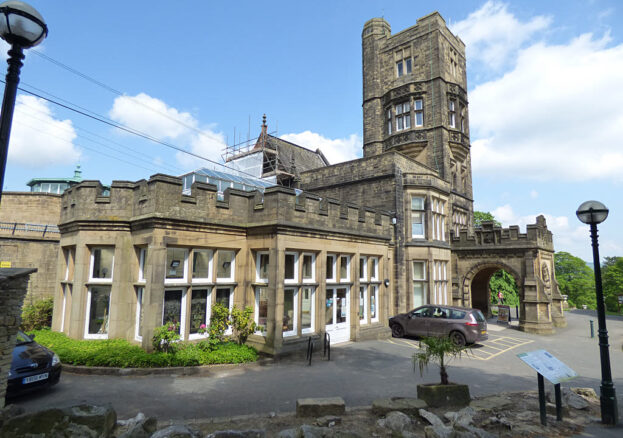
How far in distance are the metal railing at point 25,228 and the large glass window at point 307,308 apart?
12880 mm

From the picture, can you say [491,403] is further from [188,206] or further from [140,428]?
[188,206]

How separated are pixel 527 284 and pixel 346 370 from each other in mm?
14125

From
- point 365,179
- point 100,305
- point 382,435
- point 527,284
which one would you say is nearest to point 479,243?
point 527,284

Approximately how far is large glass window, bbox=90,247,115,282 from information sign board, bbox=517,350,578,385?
457 inches

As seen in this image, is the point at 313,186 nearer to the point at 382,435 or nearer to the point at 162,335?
the point at 162,335

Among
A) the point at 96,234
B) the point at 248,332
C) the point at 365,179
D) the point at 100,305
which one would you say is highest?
the point at 365,179

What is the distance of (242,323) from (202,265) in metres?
2.27

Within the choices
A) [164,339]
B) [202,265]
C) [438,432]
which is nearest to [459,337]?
[438,432]

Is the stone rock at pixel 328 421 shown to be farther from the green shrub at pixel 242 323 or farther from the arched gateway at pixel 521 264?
the arched gateway at pixel 521 264

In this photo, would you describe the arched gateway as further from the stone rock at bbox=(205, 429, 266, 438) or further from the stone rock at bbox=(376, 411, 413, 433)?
the stone rock at bbox=(205, 429, 266, 438)

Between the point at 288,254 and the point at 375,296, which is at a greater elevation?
the point at 288,254

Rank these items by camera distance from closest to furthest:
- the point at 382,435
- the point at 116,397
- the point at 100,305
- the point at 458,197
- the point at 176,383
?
the point at 382,435
the point at 116,397
the point at 176,383
the point at 100,305
the point at 458,197

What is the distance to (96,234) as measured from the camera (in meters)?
11.1

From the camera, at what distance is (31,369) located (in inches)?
279
